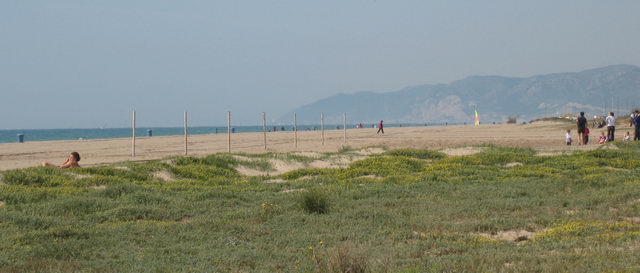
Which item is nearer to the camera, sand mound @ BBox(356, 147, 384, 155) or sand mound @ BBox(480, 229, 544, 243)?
sand mound @ BBox(480, 229, 544, 243)

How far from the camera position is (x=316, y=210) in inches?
481

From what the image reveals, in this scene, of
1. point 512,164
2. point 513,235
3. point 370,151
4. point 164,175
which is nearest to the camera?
point 513,235

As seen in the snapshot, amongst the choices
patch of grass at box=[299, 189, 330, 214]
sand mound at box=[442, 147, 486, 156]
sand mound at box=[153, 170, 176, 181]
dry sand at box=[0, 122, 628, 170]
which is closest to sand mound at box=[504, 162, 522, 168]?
sand mound at box=[442, 147, 486, 156]

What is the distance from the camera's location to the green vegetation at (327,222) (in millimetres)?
7945

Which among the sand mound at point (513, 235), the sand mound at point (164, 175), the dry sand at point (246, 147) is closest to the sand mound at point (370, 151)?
the dry sand at point (246, 147)

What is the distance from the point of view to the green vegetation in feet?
26.1

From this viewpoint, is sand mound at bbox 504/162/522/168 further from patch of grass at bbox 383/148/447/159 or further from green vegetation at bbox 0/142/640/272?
patch of grass at bbox 383/148/447/159

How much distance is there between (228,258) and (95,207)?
5.37 m

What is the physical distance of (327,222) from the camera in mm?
11109

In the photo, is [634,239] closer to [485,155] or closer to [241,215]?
[241,215]

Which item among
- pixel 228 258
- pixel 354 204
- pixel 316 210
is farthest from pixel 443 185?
pixel 228 258

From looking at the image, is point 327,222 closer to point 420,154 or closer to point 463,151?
point 420,154

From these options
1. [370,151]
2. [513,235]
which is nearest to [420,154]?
[370,151]

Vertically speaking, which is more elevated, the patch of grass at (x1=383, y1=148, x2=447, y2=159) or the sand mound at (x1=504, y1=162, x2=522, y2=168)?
the patch of grass at (x1=383, y1=148, x2=447, y2=159)
